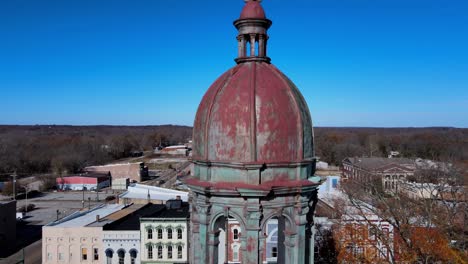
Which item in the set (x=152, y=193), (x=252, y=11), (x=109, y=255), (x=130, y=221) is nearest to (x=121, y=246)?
A: (x=109, y=255)

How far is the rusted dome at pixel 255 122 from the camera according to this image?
9523 millimetres

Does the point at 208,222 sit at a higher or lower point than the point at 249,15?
lower

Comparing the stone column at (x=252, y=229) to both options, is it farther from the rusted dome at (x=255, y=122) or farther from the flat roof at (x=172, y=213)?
the flat roof at (x=172, y=213)

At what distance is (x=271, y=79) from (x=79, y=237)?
104 ft

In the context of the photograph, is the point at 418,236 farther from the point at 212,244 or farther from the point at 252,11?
the point at 252,11

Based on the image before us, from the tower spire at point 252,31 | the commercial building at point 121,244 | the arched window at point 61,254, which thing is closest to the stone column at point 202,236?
the tower spire at point 252,31

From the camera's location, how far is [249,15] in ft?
34.0

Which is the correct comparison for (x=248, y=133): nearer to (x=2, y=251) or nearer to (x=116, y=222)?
(x=116, y=222)

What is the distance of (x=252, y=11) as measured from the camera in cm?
1037

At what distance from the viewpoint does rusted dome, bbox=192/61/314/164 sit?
375 inches

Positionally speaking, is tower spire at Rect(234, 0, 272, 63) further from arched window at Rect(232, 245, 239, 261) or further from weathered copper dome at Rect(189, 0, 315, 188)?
arched window at Rect(232, 245, 239, 261)

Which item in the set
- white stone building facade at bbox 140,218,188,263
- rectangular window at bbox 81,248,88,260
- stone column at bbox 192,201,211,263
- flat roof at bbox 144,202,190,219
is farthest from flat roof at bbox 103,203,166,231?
stone column at bbox 192,201,211,263

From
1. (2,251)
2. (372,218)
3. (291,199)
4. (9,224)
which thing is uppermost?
(291,199)

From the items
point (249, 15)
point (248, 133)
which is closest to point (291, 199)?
point (248, 133)
